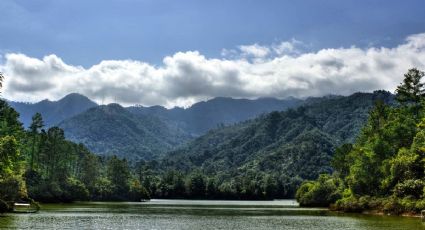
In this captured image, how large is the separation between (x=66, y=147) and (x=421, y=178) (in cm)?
11817

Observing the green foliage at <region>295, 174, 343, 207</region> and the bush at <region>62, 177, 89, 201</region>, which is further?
the bush at <region>62, 177, 89, 201</region>

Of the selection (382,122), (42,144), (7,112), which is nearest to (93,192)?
(42,144)

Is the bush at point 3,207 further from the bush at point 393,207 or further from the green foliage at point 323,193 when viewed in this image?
the green foliage at point 323,193

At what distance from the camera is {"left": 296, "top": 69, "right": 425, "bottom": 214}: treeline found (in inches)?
3701

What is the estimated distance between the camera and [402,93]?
130m

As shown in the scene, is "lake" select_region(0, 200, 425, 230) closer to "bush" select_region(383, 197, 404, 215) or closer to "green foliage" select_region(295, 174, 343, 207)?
"bush" select_region(383, 197, 404, 215)

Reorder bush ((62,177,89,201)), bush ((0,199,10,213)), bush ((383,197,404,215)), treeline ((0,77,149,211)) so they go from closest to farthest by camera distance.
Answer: bush ((0,199,10,213))
bush ((383,197,404,215))
treeline ((0,77,149,211))
bush ((62,177,89,201))

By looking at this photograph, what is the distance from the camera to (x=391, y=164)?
104 meters

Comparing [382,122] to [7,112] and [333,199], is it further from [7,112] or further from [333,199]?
[7,112]

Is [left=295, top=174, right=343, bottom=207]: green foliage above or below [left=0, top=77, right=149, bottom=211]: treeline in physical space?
below

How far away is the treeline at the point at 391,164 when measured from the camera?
94000mm

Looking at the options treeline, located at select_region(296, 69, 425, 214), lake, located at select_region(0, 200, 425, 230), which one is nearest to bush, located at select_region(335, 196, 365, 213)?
treeline, located at select_region(296, 69, 425, 214)

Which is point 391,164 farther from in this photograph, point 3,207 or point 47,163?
point 47,163

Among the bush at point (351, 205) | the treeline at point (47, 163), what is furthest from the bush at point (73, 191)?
the bush at point (351, 205)
